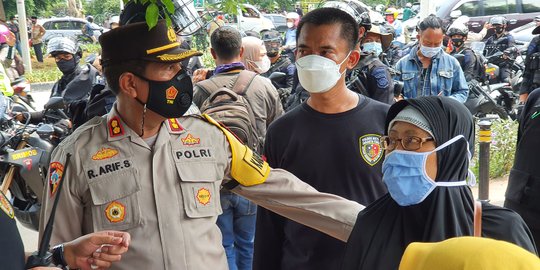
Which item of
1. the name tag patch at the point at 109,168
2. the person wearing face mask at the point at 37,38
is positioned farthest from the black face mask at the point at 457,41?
the person wearing face mask at the point at 37,38

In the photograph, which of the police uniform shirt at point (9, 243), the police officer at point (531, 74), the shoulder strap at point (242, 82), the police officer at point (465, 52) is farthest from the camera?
the police officer at point (465, 52)

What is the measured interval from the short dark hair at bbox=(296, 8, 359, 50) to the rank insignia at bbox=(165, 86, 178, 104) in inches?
36.4

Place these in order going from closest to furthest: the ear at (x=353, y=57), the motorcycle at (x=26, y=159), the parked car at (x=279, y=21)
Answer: the ear at (x=353, y=57) < the motorcycle at (x=26, y=159) < the parked car at (x=279, y=21)

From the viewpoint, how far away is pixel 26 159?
5883 mm

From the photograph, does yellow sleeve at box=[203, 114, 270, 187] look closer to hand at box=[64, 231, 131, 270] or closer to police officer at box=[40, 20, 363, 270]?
police officer at box=[40, 20, 363, 270]

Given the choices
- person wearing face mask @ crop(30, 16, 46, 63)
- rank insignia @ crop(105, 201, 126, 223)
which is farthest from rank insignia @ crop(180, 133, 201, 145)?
person wearing face mask @ crop(30, 16, 46, 63)

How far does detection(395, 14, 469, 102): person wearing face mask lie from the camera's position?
626 centimetres

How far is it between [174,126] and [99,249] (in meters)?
0.68

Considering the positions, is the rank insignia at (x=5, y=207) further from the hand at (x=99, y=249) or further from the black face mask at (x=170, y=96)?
the black face mask at (x=170, y=96)

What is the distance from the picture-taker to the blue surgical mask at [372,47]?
552cm

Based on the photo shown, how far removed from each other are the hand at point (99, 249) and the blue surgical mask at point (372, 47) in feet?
12.0

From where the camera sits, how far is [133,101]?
2660mm

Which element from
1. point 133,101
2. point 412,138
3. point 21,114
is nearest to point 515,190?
point 412,138

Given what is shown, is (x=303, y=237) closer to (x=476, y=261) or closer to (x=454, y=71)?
(x=476, y=261)
